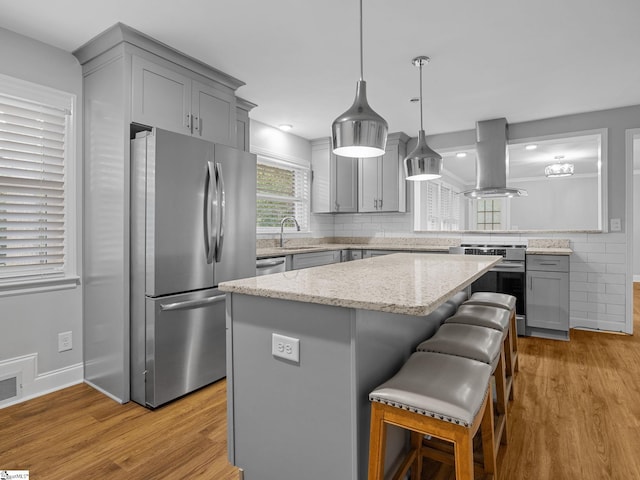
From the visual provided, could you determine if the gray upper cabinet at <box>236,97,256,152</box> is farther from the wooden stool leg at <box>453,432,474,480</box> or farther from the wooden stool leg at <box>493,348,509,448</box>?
the wooden stool leg at <box>453,432,474,480</box>

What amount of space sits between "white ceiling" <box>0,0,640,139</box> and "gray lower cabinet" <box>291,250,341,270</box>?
1.61 metres

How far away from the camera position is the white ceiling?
7.18 ft

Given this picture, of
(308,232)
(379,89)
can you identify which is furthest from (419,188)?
(379,89)

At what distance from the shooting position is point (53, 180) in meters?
2.58

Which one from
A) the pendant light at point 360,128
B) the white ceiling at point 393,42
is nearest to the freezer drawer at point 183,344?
the pendant light at point 360,128

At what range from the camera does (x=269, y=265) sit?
3.51 meters

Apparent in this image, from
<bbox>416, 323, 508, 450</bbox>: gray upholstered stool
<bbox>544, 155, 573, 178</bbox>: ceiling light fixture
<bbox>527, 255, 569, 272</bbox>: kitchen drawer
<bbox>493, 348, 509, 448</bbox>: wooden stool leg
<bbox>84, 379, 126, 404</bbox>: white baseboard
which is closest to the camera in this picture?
<bbox>416, 323, 508, 450</bbox>: gray upholstered stool

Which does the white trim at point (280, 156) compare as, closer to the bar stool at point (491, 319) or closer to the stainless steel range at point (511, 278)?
the stainless steel range at point (511, 278)

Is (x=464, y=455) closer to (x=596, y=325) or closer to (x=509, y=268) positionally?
(x=509, y=268)

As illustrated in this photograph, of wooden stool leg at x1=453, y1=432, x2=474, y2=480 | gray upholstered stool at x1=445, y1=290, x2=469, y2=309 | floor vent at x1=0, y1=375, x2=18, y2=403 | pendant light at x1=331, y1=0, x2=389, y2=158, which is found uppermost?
pendant light at x1=331, y1=0, x2=389, y2=158

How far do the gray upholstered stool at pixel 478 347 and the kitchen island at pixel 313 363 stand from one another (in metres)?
0.18

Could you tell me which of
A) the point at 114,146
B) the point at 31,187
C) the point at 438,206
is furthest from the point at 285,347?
the point at 438,206

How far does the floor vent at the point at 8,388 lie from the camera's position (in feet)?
7.68

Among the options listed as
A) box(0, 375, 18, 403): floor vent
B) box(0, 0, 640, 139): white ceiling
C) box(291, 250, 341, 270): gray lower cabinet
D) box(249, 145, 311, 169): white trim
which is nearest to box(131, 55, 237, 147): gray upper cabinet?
Result: box(0, 0, 640, 139): white ceiling
